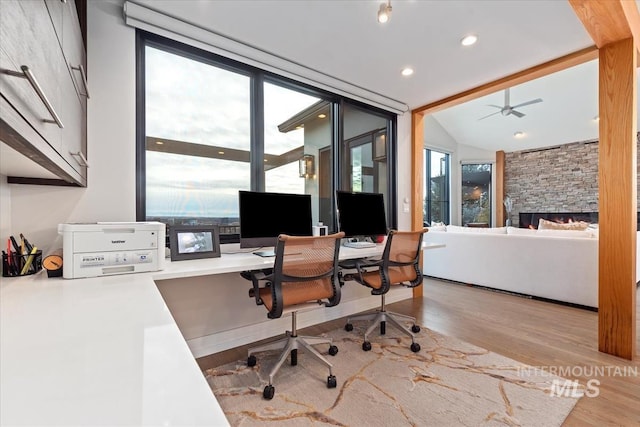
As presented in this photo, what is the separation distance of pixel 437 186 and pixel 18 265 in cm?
733

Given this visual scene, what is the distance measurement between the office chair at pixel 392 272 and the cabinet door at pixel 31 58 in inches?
79.1

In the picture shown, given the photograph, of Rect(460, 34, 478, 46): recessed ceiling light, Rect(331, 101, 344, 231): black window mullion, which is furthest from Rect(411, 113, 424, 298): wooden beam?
Rect(460, 34, 478, 46): recessed ceiling light

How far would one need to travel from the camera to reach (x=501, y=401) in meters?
1.64

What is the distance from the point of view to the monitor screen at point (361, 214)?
275cm

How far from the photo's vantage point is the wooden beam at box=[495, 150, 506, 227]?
7.36 meters

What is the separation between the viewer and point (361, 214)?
289 cm

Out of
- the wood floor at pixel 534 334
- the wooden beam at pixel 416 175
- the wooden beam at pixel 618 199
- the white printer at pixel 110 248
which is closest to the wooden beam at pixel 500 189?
the wood floor at pixel 534 334

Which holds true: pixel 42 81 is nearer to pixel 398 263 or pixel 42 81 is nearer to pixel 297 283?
pixel 297 283

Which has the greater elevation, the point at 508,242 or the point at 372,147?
the point at 372,147

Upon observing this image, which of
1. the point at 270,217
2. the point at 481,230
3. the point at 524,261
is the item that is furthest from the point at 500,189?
the point at 270,217

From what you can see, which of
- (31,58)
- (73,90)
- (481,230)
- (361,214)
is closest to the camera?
(31,58)

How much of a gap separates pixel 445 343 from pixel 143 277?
2.25m

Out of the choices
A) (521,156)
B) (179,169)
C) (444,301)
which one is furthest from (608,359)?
(521,156)

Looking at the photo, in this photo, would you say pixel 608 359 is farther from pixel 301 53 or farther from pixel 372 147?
pixel 301 53
